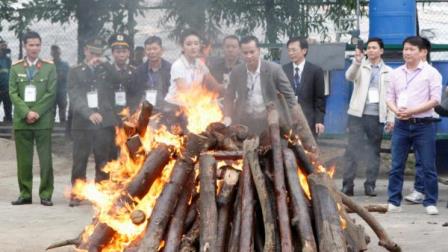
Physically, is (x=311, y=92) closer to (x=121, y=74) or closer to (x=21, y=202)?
(x=121, y=74)

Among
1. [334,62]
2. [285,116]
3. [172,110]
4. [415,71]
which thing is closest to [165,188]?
[285,116]

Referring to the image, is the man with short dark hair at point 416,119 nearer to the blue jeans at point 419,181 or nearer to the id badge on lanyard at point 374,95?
the blue jeans at point 419,181

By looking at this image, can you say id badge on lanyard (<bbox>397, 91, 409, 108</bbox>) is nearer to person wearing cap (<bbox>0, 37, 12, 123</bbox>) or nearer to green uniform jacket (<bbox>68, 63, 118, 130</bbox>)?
green uniform jacket (<bbox>68, 63, 118, 130</bbox>)

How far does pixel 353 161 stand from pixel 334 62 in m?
1.76

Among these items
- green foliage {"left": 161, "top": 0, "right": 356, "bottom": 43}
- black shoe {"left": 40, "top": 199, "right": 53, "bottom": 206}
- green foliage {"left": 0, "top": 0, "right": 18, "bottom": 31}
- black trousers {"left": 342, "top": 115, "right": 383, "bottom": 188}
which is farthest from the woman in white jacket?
green foliage {"left": 0, "top": 0, "right": 18, "bottom": 31}

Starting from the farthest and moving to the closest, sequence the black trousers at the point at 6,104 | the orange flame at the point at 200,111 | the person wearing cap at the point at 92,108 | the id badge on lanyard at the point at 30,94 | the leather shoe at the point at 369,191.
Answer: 1. the black trousers at the point at 6,104
2. the leather shoe at the point at 369,191
3. the person wearing cap at the point at 92,108
4. the id badge on lanyard at the point at 30,94
5. the orange flame at the point at 200,111

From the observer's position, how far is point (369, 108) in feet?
40.7

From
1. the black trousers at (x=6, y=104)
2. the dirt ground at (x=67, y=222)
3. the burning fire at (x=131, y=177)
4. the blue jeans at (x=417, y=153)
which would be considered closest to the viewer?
the burning fire at (x=131, y=177)

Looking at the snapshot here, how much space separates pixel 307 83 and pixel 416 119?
5.45 feet

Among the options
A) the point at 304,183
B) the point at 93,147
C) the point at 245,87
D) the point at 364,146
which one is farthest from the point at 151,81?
the point at 304,183

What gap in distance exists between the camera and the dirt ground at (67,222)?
9.20 m

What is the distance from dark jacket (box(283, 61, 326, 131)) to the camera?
12.1m

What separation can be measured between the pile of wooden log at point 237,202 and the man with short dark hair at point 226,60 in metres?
4.06

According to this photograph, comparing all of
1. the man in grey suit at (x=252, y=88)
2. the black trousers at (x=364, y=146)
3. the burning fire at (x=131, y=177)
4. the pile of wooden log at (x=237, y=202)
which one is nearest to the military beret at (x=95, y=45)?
the man in grey suit at (x=252, y=88)
